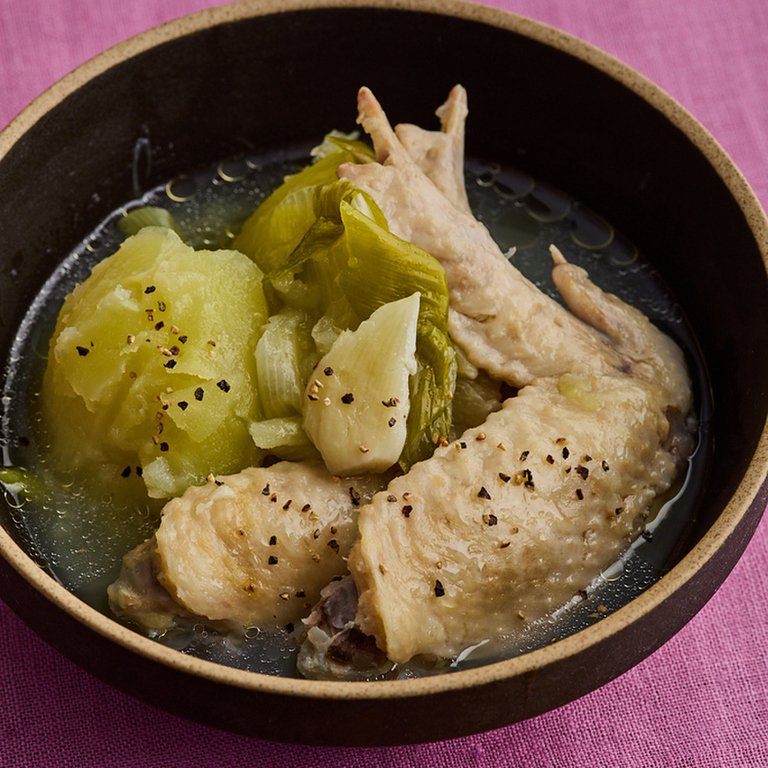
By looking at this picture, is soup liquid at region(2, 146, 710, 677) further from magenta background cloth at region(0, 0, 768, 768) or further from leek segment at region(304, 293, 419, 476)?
leek segment at region(304, 293, 419, 476)

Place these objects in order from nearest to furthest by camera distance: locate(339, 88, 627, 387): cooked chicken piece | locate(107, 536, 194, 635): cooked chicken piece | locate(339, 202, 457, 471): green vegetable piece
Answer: locate(107, 536, 194, 635): cooked chicken piece, locate(339, 202, 457, 471): green vegetable piece, locate(339, 88, 627, 387): cooked chicken piece

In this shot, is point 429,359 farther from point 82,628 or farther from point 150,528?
point 82,628

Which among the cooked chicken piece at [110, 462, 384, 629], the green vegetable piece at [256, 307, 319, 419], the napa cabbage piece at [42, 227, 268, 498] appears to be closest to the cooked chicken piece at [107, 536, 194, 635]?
the cooked chicken piece at [110, 462, 384, 629]

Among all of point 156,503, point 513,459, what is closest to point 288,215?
point 156,503

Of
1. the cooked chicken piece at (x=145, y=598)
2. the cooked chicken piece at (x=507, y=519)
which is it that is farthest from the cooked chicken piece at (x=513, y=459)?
the cooked chicken piece at (x=145, y=598)

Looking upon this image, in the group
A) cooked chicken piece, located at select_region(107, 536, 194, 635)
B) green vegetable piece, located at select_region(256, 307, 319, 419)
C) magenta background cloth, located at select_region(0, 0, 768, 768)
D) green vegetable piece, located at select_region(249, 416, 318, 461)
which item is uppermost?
green vegetable piece, located at select_region(256, 307, 319, 419)

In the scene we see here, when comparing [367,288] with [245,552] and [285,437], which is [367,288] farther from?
[245,552]

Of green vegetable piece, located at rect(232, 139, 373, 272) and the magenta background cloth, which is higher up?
green vegetable piece, located at rect(232, 139, 373, 272)

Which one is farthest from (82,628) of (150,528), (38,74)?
(38,74)
